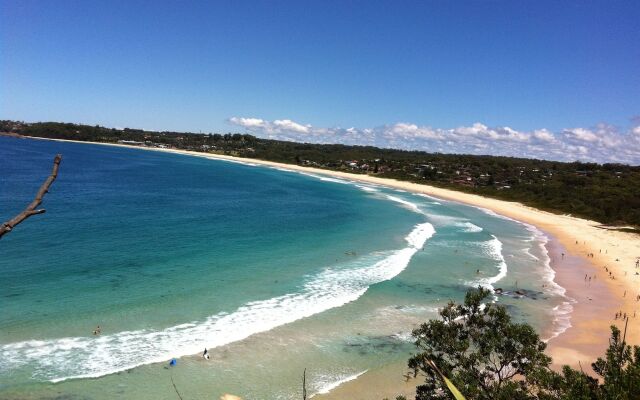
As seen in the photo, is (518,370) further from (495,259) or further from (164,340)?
(495,259)

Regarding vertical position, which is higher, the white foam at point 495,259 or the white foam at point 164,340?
the white foam at point 495,259

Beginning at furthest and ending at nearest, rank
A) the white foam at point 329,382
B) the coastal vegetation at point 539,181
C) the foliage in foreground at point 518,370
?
the coastal vegetation at point 539,181 < the white foam at point 329,382 < the foliage in foreground at point 518,370

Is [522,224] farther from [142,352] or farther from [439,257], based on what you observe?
[142,352]

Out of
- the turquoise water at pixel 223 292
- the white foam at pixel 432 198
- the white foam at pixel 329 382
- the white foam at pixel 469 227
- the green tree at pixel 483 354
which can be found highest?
the green tree at pixel 483 354

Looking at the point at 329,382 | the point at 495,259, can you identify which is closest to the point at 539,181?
the point at 495,259

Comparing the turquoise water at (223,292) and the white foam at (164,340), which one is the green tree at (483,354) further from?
the white foam at (164,340)

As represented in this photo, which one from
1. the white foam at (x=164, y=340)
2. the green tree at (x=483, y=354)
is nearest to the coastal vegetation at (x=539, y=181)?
the white foam at (x=164, y=340)
